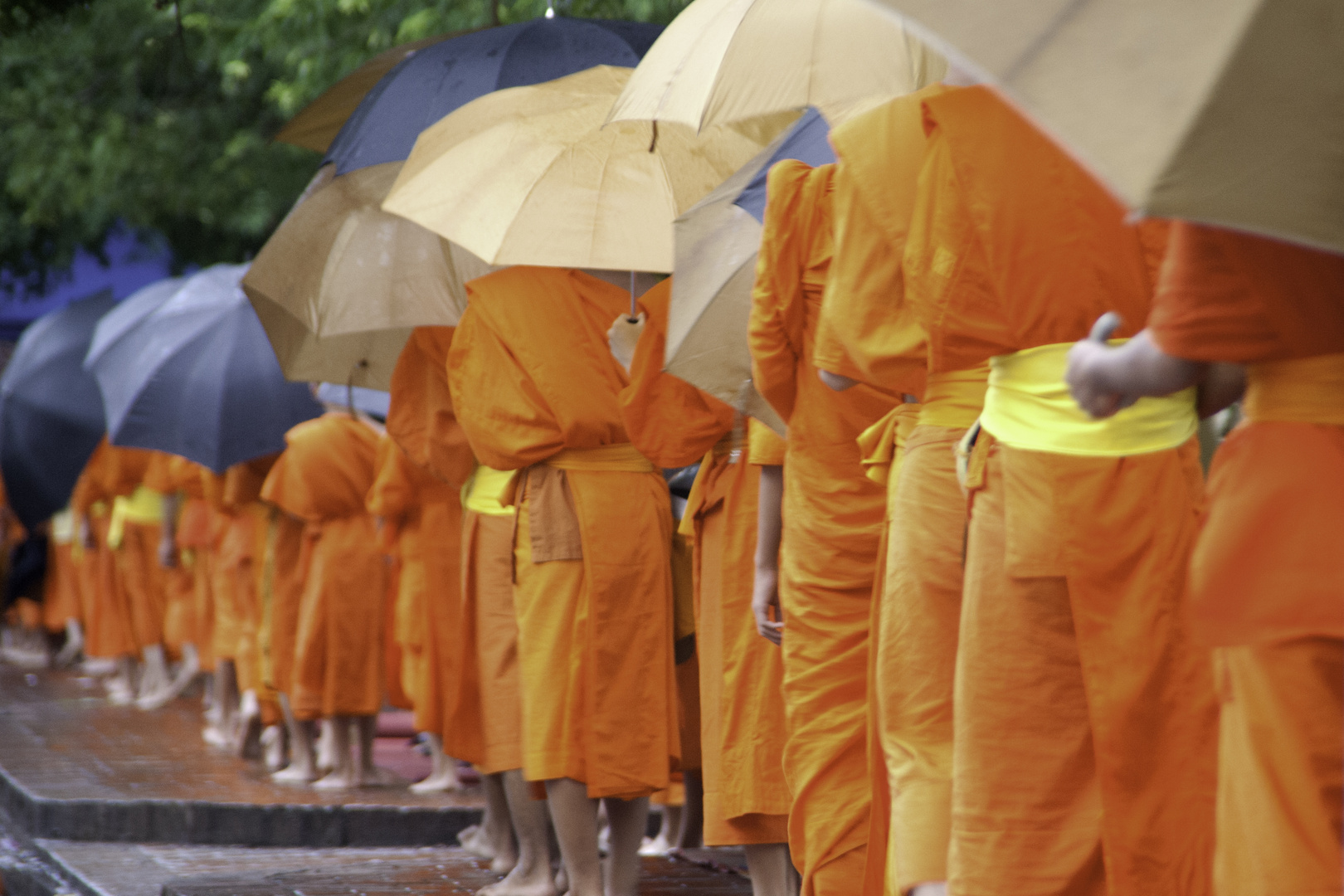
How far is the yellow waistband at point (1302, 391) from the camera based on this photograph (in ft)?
8.42

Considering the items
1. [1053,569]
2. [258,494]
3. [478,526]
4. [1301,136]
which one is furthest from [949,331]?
[258,494]

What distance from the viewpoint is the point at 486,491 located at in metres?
6.39

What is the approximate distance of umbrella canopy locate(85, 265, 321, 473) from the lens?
9.41 metres

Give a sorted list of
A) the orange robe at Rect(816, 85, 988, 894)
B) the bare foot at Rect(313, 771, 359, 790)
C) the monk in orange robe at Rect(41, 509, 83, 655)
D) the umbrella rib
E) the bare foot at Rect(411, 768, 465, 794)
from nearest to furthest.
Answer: the umbrella rib
the orange robe at Rect(816, 85, 988, 894)
the bare foot at Rect(411, 768, 465, 794)
the bare foot at Rect(313, 771, 359, 790)
the monk in orange robe at Rect(41, 509, 83, 655)

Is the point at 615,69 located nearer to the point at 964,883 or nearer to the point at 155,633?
the point at 964,883

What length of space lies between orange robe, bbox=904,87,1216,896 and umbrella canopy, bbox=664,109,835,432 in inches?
62.7

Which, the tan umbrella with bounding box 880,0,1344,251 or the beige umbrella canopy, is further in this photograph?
the beige umbrella canopy

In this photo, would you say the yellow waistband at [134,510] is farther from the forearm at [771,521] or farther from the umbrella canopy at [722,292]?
the forearm at [771,521]

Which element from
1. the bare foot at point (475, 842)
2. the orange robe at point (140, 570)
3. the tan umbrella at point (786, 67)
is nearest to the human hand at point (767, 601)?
the tan umbrella at point (786, 67)

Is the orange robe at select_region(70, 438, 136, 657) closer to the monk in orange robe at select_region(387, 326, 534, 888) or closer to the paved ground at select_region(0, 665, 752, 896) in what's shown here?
the paved ground at select_region(0, 665, 752, 896)

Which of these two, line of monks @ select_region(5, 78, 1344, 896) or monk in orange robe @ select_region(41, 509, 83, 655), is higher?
line of monks @ select_region(5, 78, 1344, 896)

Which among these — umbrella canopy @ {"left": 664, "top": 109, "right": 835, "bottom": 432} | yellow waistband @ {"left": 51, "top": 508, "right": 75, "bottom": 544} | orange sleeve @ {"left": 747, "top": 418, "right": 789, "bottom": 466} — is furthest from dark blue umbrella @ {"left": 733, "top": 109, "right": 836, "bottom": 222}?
yellow waistband @ {"left": 51, "top": 508, "right": 75, "bottom": 544}

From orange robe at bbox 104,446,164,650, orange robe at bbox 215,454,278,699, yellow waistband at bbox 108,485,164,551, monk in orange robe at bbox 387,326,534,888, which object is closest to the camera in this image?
monk in orange robe at bbox 387,326,534,888

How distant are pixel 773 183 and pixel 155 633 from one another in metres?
9.49
